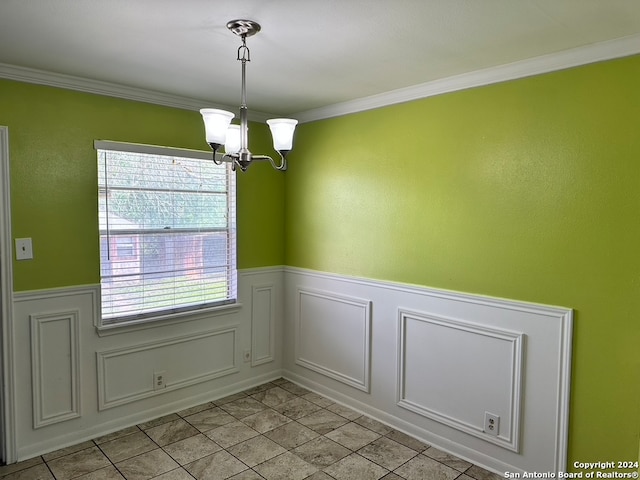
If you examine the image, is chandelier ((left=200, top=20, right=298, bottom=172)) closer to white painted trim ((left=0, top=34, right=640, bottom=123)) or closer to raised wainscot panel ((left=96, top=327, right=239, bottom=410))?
white painted trim ((left=0, top=34, right=640, bottom=123))

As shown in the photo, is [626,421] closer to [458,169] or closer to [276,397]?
[458,169]

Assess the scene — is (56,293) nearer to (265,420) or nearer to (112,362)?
(112,362)

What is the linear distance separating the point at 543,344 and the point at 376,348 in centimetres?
121

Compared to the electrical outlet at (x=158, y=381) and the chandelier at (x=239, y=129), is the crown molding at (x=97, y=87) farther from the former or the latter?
the electrical outlet at (x=158, y=381)

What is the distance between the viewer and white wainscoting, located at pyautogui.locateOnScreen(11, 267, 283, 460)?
2.74 m

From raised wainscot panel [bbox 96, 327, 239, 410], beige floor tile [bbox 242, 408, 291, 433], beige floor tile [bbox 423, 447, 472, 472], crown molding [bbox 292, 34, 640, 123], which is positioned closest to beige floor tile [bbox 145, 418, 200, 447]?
raised wainscot panel [bbox 96, 327, 239, 410]

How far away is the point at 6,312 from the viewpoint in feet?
8.66

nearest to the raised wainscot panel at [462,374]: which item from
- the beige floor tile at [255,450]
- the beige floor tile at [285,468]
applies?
the beige floor tile at [285,468]

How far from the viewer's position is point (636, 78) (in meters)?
2.09

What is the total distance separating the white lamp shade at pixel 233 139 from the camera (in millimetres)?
2150

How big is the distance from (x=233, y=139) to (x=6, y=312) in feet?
5.88

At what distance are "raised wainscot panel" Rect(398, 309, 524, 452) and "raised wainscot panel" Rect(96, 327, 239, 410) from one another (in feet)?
4.89

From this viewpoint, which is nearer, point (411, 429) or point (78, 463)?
point (78, 463)

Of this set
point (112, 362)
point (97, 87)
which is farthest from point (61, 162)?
point (112, 362)
